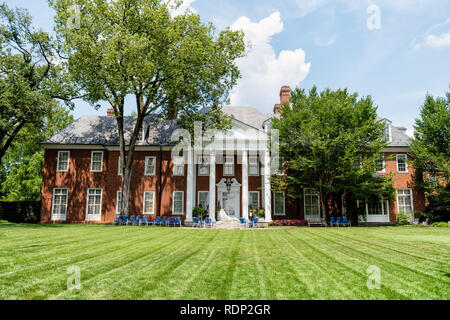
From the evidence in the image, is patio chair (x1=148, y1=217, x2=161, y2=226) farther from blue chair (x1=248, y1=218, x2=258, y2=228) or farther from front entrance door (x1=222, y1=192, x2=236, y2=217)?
blue chair (x1=248, y1=218, x2=258, y2=228)

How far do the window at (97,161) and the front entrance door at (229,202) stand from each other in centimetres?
1158

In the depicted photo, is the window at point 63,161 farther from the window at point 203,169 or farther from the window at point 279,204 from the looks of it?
the window at point 279,204

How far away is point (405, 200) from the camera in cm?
2561

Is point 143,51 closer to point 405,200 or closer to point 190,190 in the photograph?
point 190,190

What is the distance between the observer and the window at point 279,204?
26109 millimetres

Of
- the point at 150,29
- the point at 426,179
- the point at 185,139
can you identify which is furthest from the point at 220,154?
the point at 426,179

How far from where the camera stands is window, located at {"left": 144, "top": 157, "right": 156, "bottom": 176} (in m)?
26.5

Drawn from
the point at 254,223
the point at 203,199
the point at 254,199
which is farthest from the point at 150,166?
the point at 254,223

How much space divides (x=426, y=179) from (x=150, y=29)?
24.9 meters

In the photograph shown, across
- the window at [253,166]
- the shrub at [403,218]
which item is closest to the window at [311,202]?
the window at [253,166]

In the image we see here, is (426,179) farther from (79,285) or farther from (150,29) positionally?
(79,285)

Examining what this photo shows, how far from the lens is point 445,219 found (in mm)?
23703

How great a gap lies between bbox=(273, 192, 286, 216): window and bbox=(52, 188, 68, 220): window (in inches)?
739

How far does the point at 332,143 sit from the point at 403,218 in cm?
988
